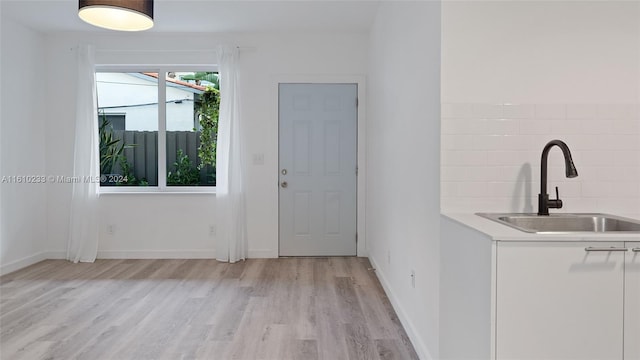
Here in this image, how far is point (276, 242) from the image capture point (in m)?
4.99

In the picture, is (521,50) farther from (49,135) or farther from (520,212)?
(49,135)

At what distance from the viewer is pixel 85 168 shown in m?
4.79

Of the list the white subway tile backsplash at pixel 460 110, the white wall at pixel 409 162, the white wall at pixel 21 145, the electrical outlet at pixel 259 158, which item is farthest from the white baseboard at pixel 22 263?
the white subway tile backsplash at pixel 460 110

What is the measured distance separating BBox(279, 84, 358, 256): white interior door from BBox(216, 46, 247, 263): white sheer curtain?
0.49 metres

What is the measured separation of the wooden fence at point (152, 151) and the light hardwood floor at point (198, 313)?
42.2 inches

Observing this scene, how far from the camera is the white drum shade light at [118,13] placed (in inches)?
92.4

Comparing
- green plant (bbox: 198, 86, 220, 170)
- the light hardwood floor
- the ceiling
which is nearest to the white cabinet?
the light hardwood floor

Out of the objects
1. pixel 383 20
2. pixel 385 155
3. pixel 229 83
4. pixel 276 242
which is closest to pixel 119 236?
pixel 276 242

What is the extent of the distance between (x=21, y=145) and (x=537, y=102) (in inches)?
193

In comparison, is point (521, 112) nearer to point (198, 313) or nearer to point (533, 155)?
point (533, 155)

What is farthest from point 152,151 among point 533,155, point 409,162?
point 533,155

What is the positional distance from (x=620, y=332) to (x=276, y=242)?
385 centimetres

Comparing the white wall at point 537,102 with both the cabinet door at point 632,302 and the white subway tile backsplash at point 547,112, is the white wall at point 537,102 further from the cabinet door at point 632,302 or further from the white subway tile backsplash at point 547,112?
the cabinet door at point 632,302

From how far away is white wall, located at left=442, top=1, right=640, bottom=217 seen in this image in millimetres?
2053
